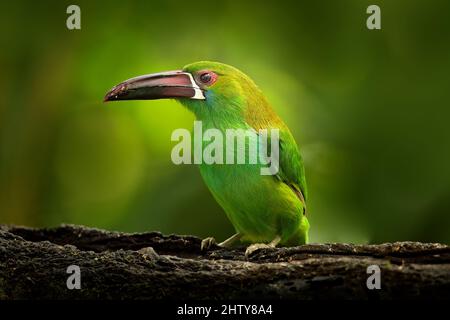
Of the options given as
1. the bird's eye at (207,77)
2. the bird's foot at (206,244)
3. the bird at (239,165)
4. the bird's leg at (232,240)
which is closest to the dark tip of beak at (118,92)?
the bird at (239,165)

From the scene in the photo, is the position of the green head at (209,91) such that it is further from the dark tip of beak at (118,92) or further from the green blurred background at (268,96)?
the green blurred background at (268,96)

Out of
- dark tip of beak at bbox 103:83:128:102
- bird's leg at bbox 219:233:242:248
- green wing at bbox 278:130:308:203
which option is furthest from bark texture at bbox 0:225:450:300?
dark tip of beak at bbox 103:83:128:102

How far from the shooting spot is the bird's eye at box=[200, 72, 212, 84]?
4.55 metres

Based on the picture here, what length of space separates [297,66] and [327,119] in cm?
52

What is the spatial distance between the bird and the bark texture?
23.0 inches

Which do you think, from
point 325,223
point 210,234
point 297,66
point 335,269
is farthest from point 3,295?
point 297,66

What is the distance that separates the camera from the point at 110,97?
4.45 metres

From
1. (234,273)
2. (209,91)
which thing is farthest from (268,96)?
(234,273)

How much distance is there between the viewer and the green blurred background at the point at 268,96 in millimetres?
5332

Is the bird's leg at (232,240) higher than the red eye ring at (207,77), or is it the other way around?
the red eye ring at (207,77)

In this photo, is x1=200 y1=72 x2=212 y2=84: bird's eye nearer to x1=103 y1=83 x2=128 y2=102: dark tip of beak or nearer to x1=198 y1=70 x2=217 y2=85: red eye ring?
x1=198 y1=70 x2=217 y2=85: red eye ring

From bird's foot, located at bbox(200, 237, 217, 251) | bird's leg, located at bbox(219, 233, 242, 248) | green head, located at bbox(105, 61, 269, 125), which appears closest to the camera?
bird's foot, located at bbox(200, 237, 217, 251)

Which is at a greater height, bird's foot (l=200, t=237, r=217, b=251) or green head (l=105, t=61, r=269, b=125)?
green head (l=105, t=61, r=269, b=125)

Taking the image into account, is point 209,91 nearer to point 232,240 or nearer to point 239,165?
point 239,165
